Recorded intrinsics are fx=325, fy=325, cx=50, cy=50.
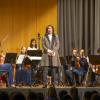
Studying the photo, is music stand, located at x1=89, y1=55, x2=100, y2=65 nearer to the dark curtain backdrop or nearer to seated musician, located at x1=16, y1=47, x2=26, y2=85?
seated musician, located at x1=16, y1=47, x2=26, y2=85

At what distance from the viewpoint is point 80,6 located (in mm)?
12438

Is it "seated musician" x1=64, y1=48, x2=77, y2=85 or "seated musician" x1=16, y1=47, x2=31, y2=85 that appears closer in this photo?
"seated musician" x1=64, y1=48, x2=77, y2=85

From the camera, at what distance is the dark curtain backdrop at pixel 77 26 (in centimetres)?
1223

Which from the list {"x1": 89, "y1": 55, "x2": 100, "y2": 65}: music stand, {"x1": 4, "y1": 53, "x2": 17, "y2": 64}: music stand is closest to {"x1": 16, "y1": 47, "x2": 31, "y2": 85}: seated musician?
{"x1": 4, "y1": 53, "x2": 17, "y2": 64}: music stand

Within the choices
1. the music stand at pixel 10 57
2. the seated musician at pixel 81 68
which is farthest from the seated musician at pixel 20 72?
the seated musician at pixel 81 68

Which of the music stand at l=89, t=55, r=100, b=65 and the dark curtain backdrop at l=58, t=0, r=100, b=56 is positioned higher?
the dark curtain backdrop at l=58, t=0, r=100, b=56

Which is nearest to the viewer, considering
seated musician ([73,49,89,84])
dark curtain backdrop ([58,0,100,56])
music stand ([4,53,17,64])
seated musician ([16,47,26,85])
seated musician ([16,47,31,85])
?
music stand ([4,53,17,64])

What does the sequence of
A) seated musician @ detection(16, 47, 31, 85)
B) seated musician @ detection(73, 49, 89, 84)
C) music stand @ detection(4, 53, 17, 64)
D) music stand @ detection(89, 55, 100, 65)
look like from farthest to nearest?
1. seated musician @ detection(16, 47, 31, 85)
2. seated musician @ detection(73, 49, 89, 84)
3. music stand @ detection(4, 53, 17, 64)
4. music stand @ detection(89, 55, 100, 65)

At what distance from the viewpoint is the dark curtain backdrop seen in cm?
1223

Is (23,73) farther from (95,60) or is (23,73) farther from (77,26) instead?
(77,26)

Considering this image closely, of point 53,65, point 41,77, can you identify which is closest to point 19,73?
point 41,77

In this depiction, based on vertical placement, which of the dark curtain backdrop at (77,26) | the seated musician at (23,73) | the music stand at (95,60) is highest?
the dark curtain backdrop at (77,26)

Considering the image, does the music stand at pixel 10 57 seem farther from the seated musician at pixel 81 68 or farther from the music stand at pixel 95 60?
the music stand at pixel 95 60

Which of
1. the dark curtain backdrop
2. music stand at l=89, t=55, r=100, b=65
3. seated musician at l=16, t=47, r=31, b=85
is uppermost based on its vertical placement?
the dark curtain backdrop
